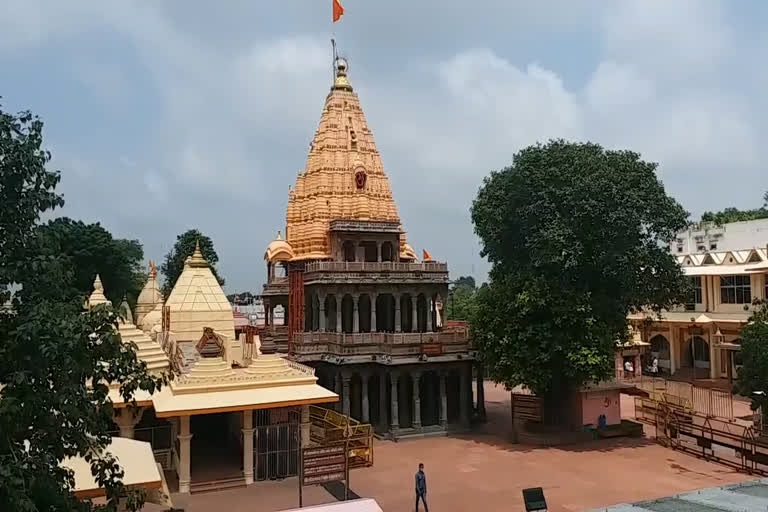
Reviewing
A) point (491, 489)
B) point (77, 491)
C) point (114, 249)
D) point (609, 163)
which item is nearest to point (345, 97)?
point (609, 163)

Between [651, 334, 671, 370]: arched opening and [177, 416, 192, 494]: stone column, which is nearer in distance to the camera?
[177, 416, 192, 494]: stone column

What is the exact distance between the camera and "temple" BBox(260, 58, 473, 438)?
1190 inches

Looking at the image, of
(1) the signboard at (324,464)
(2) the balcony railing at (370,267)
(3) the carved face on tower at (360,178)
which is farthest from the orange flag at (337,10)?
(1) the signboard at (324,464)

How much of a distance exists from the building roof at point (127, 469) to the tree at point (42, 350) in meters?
3.41

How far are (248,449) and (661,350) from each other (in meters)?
39.2

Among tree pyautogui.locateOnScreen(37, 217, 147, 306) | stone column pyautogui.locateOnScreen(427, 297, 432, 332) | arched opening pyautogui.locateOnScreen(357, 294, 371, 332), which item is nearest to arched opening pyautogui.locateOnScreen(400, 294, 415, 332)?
stone column pyautogui.locateOnScreen(427, 297, 432, 332)

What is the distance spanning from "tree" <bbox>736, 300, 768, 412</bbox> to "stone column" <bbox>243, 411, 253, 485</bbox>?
17503 mm

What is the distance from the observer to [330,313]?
3653cm

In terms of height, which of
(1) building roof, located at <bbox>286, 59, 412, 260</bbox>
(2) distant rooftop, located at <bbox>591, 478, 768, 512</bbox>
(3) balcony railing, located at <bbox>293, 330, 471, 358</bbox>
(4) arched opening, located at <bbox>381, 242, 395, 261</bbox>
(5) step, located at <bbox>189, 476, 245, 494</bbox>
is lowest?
(5) step, located at <bbox>189, 476, 245, 494</bbox>

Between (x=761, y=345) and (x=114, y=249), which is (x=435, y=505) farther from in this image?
(x=114, y=249)

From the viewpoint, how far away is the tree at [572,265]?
2688 cm

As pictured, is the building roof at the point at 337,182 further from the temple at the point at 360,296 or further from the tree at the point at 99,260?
the tree at the point at 99,260

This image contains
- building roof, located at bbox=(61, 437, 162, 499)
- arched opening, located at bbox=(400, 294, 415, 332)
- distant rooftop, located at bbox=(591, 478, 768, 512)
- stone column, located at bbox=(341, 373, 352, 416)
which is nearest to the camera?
building roof, located at bbox=(61, 437, 162, 499)

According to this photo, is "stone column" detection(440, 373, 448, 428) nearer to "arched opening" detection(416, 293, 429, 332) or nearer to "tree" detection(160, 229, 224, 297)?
"arched opening" detection(416, 293, 429, 332)
